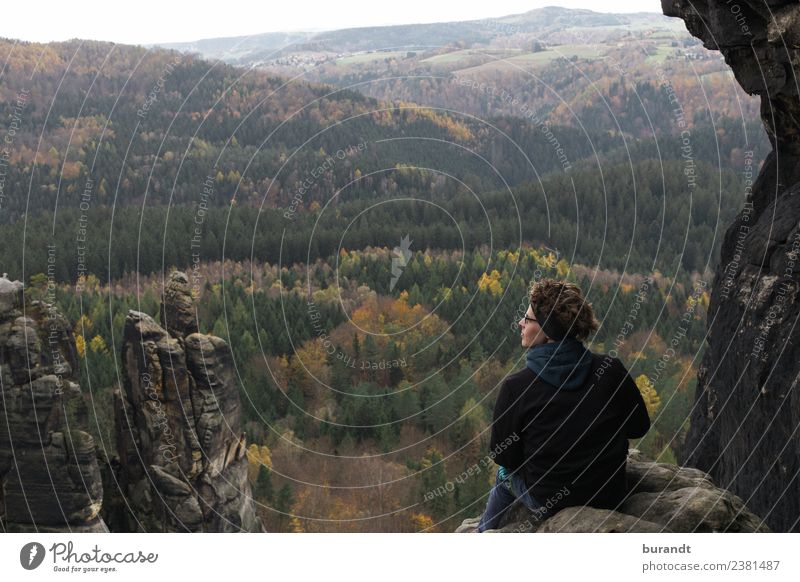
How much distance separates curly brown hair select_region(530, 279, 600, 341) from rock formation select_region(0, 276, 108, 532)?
45.1ft

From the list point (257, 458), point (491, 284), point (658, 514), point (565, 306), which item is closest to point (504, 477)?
point (658, 514)

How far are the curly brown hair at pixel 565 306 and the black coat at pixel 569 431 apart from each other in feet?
1.35

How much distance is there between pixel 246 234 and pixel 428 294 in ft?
107

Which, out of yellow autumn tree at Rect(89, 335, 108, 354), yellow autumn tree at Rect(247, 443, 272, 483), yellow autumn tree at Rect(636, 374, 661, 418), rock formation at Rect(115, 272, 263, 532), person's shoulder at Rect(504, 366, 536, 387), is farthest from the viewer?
yellow autumn tree at Rect(89, 335, 108, 354)

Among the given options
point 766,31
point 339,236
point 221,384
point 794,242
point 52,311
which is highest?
point 766,31

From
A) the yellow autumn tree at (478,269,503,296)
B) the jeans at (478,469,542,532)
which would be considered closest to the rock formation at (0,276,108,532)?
the jeans at (478,469,542,532)

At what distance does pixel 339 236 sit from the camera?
9444 centimetres

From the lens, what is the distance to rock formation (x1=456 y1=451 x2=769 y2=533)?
1056 centimetres

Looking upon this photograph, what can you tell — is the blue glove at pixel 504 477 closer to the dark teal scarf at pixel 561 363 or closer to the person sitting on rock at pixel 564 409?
the person sitting on rock at pixel 564 409

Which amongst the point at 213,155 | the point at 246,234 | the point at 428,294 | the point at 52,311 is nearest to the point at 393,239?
the point at 246,234

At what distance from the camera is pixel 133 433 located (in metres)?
26.0

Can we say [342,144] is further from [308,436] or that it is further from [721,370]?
[721,370]

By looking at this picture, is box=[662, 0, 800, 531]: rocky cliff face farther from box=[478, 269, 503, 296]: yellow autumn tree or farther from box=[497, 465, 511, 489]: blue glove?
box=[478, 269, 503, 296]: yellow autumn tree

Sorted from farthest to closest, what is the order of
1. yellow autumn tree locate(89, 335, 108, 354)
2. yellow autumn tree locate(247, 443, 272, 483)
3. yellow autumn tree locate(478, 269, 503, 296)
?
yellow autumn tree locate(478, 269, 503, 296), yellow autumn tree locate(89, 335, 108, 354), yellow autumn tree locate(247, 443, 272, 483)
